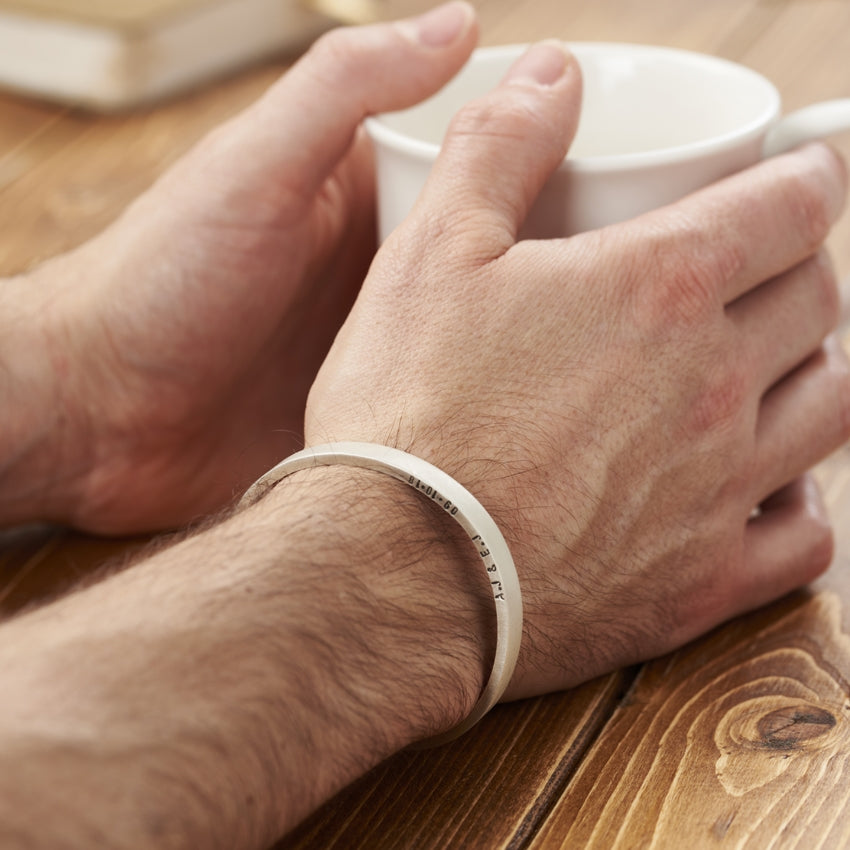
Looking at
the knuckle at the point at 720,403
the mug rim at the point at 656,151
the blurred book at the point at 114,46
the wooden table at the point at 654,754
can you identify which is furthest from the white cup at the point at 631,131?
the blurred book at the point at 114,46

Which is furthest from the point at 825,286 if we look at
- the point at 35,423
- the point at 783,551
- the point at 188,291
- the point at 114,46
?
the point at 114,46

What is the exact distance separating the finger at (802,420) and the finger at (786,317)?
0.05 feet

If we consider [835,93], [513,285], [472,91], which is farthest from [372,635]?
[835,93]

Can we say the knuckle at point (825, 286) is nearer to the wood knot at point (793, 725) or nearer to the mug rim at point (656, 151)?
the mug rim at point (656, 151)

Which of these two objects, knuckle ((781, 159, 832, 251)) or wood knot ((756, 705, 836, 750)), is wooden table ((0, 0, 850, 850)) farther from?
knuckle ((781, 159, 832, 251))

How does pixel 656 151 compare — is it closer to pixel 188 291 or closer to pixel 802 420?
pixel 802 420

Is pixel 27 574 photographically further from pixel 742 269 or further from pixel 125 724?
pixel 742 269

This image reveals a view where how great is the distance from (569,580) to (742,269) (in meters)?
0.20

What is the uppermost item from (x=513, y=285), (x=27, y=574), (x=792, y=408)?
(x=513, y=285)

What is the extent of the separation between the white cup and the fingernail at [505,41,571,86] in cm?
5

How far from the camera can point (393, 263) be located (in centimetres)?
Answer: 58

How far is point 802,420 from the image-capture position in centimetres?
66

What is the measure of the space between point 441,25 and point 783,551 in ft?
1.30

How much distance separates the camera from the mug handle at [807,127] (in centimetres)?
63
